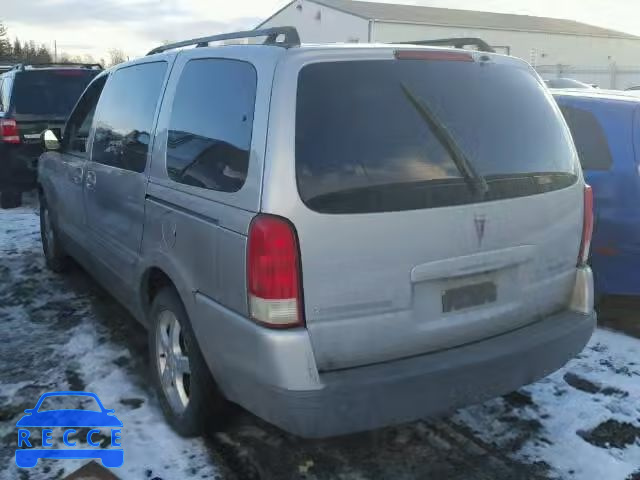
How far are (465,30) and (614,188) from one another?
38683 millimetres

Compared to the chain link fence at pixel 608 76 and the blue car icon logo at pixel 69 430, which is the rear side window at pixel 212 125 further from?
the chain link fence at pixel 608 76

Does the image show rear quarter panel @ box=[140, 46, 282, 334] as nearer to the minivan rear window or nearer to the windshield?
the minivan rear window

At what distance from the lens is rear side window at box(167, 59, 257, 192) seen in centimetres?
264

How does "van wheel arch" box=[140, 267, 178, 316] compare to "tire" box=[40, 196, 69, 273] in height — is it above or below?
above

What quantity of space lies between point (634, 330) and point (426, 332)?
2.82 m

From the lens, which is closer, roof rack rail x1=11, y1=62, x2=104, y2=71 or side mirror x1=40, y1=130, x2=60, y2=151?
side mirror x1=40, y1=130, x2=60, y2=151

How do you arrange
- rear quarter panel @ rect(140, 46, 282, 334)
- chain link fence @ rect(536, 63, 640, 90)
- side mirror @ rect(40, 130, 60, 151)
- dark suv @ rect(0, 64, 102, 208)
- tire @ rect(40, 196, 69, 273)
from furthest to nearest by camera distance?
chain link fence @ rect(536, 63, 640, 90) → dark suv @ rect(0, 64, 102, 208) → tire @ rect(40, 196, 69, 273) → side mirror @ rect(40, 130, 60, 151) → rear quarter panel @ rect(140, 46, 282, 334)

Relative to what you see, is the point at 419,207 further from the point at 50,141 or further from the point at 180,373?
the point at 50,141

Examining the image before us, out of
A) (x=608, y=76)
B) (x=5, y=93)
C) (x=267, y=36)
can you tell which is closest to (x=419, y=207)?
(x=267, y=36)

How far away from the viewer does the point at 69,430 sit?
3.28m

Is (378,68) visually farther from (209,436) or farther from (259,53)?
(209,436)

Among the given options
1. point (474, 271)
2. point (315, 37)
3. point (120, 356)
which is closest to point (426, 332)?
point (474, 271)

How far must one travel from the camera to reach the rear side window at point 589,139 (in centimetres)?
447

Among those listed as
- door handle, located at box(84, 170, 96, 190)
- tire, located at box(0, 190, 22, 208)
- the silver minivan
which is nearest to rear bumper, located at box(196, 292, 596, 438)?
the silver minivan
